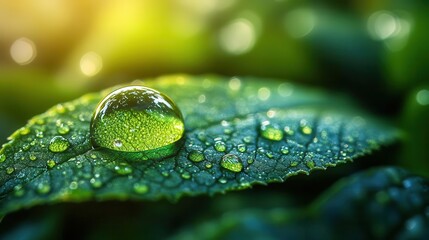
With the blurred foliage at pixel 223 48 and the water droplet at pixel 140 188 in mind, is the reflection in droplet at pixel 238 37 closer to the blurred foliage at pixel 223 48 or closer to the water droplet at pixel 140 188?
the blurred foliage at pixel 223 48

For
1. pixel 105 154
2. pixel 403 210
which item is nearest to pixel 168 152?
pixel 105 154

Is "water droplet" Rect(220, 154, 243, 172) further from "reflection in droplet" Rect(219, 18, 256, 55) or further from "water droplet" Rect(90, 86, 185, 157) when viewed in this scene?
"reflection in droplet" Rect(219, 18, 256, 55)

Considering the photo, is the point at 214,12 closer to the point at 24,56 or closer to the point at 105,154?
the point at 24,56

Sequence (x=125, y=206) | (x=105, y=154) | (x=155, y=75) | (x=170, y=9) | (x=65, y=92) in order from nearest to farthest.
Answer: (x=105, y=154)
(x=125, y=206)
(x=65, y=92)
(x=155, y=75)
(x=170, y=9)

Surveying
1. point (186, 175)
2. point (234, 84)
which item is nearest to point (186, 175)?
point (186, 175)

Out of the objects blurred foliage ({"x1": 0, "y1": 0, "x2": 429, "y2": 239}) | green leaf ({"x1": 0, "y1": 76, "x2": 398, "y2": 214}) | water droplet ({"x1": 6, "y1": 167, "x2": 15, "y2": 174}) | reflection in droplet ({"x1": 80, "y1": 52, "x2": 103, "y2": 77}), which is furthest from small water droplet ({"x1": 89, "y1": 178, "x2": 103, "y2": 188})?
reflection in droplet ({"x1": 80, "y1": 52, "x2": 103, "y2": 77})

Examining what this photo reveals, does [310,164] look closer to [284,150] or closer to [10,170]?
[284,150]
